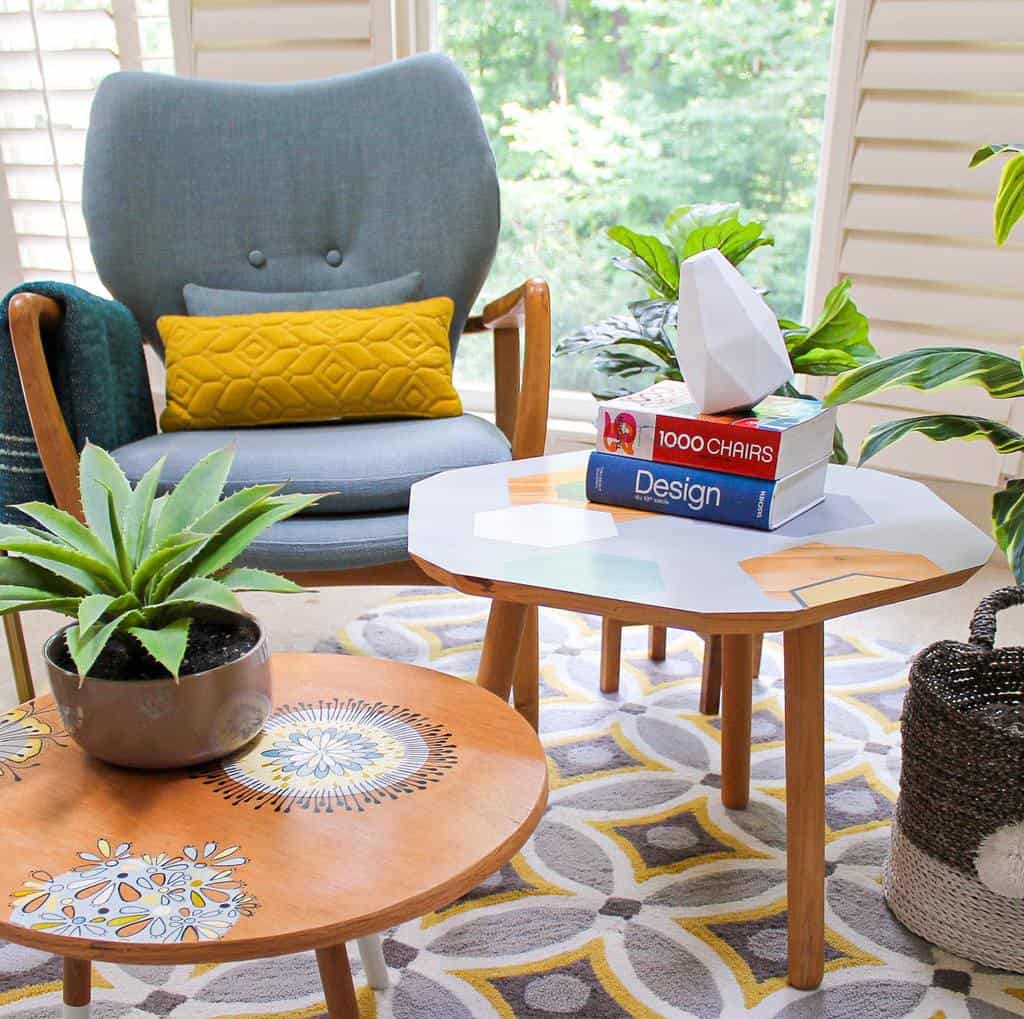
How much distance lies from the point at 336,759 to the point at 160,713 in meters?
0.14

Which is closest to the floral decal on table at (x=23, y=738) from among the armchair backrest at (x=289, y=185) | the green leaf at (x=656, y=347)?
the green leaf at (x=656, y=347)

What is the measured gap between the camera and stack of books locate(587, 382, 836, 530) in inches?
43.6

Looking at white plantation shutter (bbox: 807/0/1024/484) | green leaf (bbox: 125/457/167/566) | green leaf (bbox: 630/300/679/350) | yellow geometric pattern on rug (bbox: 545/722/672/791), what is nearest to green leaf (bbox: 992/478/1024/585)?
green leaf (bbox: 630/300/679/350)

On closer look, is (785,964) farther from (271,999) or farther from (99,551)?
(99,551)

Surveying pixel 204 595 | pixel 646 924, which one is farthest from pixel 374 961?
pixel 204 595

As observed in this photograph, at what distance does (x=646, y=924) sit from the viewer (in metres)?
1.23

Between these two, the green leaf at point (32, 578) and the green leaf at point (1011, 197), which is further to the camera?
the green leaf at point (1011, 197)

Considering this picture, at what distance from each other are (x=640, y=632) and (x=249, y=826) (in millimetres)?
1376

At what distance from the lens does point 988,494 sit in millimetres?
2361

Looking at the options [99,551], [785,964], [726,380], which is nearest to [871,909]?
[785,964]

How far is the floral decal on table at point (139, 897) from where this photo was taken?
639 mm

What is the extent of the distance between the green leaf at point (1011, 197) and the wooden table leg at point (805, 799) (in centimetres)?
47

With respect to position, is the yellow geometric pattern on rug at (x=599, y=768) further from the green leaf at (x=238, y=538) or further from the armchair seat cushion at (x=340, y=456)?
the green leaf at (x=238, y=538)

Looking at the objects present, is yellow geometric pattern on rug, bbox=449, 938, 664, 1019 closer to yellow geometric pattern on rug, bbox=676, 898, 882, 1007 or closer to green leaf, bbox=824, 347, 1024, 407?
yellow geometric pattern on rug, bbox=676, 898, 882, 1007
